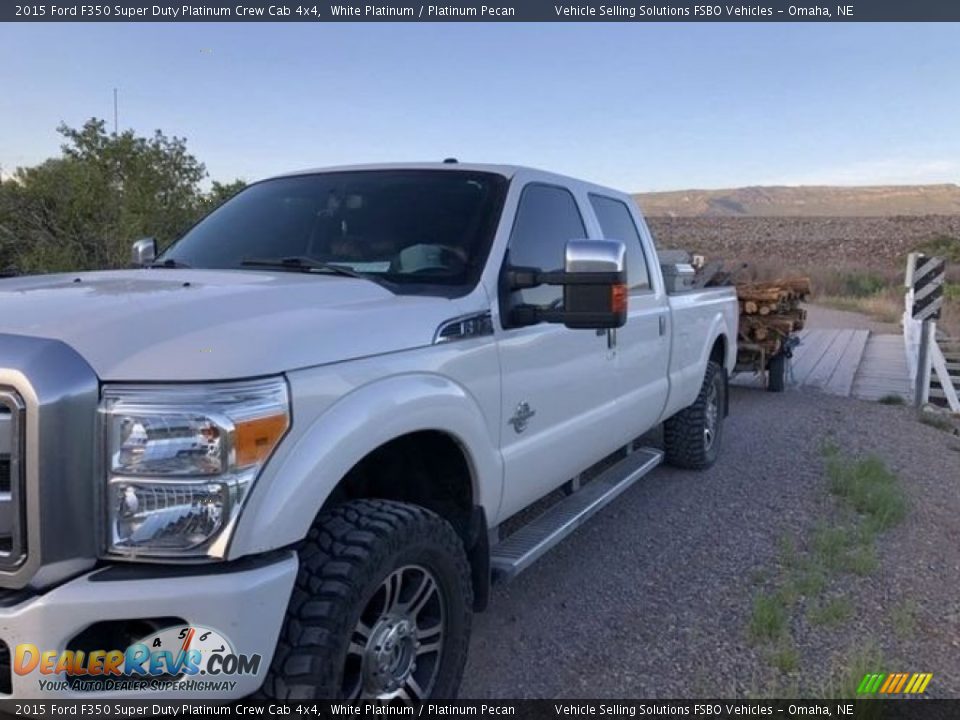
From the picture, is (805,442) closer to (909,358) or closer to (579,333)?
(579,333)

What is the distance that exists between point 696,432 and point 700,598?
226cm

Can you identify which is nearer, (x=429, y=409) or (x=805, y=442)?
(x=429, y=409)

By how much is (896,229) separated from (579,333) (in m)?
63.9

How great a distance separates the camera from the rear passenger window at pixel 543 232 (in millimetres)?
3566

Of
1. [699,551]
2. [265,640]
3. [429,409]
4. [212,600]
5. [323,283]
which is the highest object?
[323,283]

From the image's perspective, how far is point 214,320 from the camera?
2287 mm

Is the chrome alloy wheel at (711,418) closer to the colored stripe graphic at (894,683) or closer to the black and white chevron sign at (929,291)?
the colored stripe graphic at (894,683)

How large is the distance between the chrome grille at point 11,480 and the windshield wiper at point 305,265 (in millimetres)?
1415

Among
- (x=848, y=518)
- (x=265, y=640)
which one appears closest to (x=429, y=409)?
(x=265, y=640)

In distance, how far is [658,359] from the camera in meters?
5.05

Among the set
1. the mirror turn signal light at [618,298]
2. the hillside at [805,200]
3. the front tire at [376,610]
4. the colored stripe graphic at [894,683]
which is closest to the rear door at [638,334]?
the mirror turn signal light at [618,298]

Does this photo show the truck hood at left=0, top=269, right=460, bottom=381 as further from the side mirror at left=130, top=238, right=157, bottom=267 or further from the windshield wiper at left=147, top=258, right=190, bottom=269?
the side mirror at left=130, top=238, right=157, bottom=267

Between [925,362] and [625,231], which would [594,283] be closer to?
[625,231]

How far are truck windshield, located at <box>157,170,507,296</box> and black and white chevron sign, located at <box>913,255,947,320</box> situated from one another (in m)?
7.96
